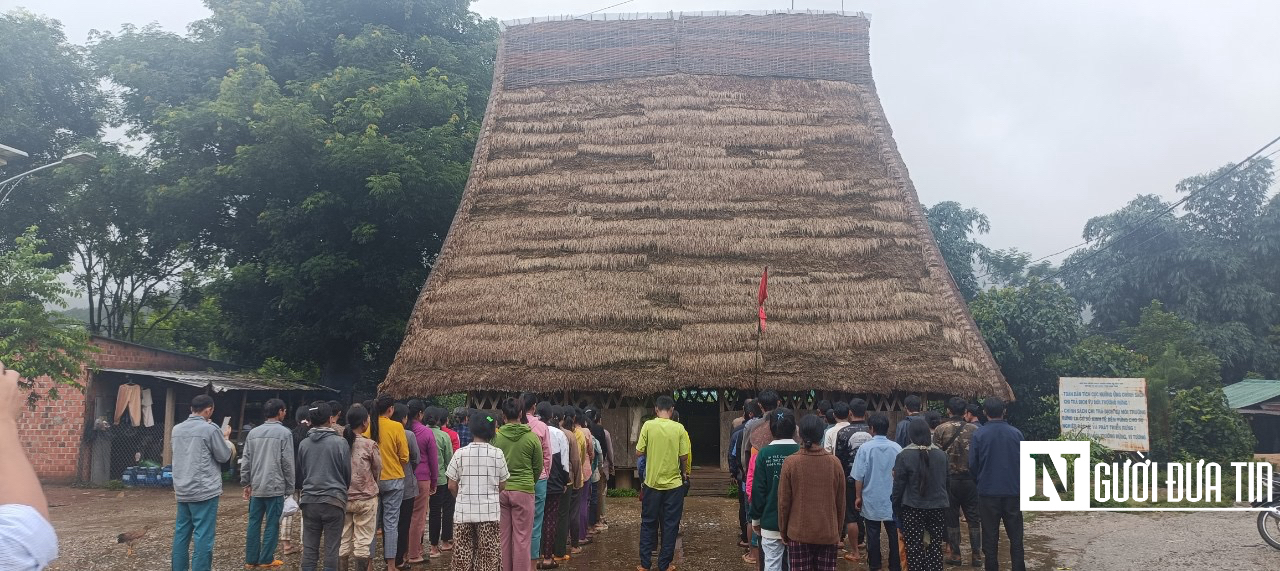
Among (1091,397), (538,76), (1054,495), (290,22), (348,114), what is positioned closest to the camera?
(1054,495)

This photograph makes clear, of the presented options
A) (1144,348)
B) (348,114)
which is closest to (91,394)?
(348,114)

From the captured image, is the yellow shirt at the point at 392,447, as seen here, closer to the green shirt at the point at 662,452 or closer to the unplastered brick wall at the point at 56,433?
the green shirt at the point at 662,452

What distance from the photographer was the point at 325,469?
18.6ft

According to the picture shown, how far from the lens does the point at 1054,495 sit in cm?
1000

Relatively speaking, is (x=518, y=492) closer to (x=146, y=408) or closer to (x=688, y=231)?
(x=688, y=231)

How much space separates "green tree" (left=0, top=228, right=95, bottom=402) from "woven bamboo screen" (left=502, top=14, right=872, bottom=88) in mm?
8305

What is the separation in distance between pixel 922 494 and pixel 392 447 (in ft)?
13.4

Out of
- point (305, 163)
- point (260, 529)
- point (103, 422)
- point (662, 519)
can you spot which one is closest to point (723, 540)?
point (662, 519)

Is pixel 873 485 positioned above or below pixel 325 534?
above

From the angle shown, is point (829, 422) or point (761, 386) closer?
point (829, 422)

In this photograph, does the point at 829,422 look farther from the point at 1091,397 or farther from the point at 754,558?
the point at 1091,397

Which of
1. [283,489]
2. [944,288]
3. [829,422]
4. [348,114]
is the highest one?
[348,114]

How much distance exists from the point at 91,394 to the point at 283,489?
10.2m

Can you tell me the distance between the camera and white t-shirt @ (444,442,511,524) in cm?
538
